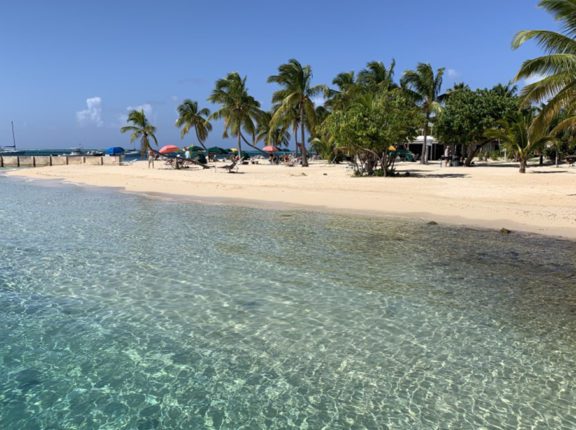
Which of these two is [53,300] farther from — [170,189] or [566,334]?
[170,189]

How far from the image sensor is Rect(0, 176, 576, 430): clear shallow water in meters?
4.60

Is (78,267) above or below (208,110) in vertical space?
below

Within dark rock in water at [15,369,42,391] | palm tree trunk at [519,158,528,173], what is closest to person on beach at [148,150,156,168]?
palm tree trunk at [519,158,528,173]

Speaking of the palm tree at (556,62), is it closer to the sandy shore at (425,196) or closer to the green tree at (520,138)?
the sandy shore at (425,196)

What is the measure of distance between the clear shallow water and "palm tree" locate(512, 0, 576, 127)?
16.2 ft

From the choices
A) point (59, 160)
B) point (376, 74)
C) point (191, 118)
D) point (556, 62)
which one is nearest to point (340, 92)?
point (376, 74)

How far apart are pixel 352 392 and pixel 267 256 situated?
6013 millimetres

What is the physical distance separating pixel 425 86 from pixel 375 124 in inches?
679

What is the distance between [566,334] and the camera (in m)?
6.38

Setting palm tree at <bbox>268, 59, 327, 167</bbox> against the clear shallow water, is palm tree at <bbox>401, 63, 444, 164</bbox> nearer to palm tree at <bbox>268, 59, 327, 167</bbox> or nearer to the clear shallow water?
palm tree at <bbox>268, 59, 327, 167</bbox>

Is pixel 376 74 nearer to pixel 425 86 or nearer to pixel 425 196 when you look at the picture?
pixel 425 86

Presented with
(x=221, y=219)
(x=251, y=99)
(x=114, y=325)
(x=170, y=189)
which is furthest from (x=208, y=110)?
(x=114, y=325)

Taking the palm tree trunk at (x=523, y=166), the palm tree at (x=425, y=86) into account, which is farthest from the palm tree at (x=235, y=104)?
the palm tree trunk at (x=523, y=166)

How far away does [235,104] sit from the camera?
43.7 m
